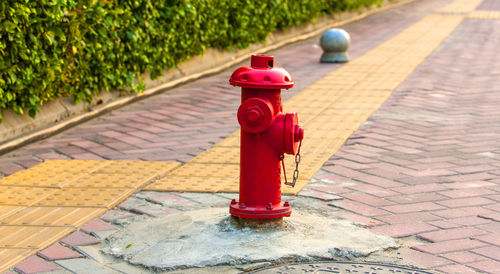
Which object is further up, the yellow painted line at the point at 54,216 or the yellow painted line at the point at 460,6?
the yellow painted line at the point at 460,6

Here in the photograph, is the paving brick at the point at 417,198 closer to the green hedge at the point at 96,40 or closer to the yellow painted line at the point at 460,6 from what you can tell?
the green hedge at the point at 96,40

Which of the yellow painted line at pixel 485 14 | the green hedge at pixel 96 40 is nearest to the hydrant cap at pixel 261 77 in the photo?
the green hedge at pixel 96 40

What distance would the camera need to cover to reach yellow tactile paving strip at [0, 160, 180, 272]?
351 centimetres

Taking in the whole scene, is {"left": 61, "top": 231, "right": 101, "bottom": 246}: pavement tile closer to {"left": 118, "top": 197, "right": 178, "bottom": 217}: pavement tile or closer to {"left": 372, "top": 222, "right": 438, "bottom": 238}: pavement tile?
{"left": 118, "top": 197, "right": 178, "bottom": 217}: pavement tile

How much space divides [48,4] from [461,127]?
11.7 ft

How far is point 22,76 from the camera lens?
5492 mm

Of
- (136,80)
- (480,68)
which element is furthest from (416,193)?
(480,68)

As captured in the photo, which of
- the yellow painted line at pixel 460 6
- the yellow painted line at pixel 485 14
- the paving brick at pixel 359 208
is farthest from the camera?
the yellow painted line at pixel 460 6

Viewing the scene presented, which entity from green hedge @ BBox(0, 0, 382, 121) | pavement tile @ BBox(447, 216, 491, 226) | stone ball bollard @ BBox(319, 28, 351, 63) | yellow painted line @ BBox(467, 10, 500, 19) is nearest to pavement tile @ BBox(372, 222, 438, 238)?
pavement tile @ BBox(447, 216, 491, 226)

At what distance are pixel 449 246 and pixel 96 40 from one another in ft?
13.6

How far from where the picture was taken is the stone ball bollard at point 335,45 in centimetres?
971

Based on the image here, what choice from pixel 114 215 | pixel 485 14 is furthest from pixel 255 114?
pixel 485 14

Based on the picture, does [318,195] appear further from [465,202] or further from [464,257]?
[464,257]

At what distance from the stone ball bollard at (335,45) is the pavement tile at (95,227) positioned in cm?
653
